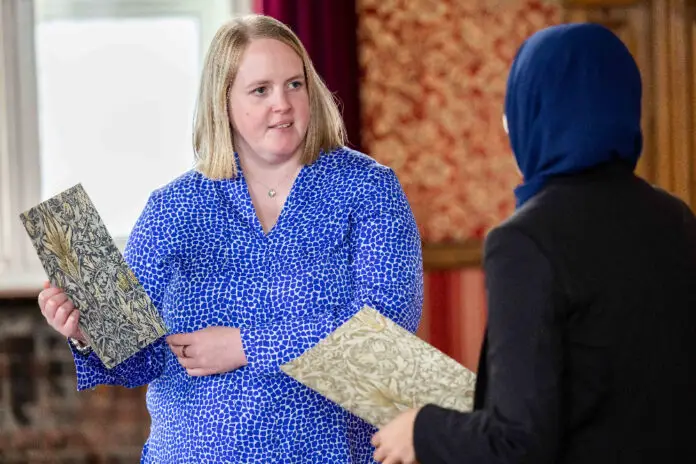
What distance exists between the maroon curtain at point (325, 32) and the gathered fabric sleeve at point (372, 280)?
1953mm

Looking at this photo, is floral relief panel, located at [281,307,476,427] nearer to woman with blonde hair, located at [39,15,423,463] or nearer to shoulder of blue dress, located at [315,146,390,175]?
woman with blonde hair, located at [39,15,423,463]

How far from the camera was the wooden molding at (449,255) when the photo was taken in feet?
13.7

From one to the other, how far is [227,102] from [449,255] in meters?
2.14

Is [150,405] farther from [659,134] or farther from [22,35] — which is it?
[659,134]

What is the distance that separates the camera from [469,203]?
4.20 metres

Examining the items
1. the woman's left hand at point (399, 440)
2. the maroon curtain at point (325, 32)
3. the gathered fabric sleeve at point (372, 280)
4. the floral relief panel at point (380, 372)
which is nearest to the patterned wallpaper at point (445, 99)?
the maroon curtain at point (325, 32)

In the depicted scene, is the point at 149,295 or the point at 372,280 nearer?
the point at 372,280

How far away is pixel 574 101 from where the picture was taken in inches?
49.3

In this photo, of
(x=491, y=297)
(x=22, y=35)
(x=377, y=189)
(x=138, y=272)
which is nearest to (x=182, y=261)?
(x=138, y=272)

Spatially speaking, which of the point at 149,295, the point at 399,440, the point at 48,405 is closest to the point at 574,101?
the point at 399,440

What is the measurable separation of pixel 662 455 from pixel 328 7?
3.01m

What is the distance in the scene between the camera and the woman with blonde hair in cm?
199

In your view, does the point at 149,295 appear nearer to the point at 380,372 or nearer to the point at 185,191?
the point at 185,191

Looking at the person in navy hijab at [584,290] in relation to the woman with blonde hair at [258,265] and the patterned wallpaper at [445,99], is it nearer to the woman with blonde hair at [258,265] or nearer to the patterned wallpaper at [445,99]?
the woman with blonde hair at [258,265]
